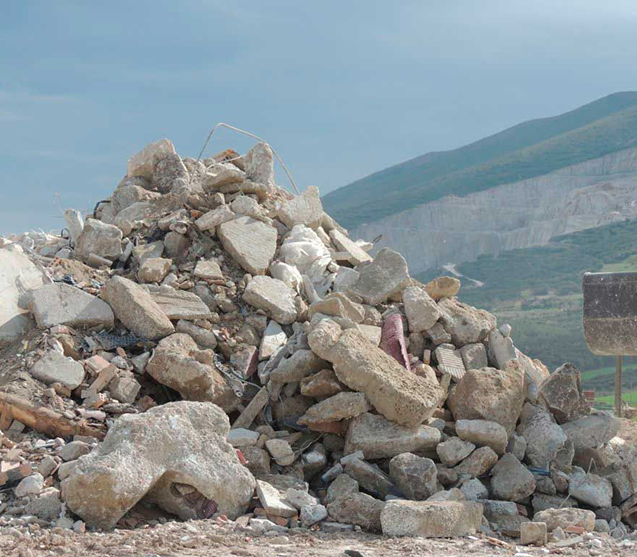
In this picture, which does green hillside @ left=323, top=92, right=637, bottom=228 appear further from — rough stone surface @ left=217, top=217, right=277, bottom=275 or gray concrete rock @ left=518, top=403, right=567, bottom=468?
gray concrete rock @ left=518, top=403, right=567, bottom=468

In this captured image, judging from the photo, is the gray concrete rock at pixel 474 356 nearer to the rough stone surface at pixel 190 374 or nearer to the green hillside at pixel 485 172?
the rough stone surface at pixel 190 374

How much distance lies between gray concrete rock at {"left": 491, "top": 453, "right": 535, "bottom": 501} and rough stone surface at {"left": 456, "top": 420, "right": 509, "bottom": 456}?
174 millimetres

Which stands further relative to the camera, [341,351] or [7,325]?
[7,325]

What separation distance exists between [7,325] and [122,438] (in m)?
2.56

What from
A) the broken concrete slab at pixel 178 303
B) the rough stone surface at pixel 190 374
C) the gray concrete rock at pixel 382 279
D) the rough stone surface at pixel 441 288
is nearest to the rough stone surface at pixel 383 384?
the rough stone surface at pixel 190 374

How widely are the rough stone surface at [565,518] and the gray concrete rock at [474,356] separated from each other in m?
1.97

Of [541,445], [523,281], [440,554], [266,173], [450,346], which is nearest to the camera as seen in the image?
[440,554]

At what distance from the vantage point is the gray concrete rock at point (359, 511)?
5.75m

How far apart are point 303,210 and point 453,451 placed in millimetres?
4024

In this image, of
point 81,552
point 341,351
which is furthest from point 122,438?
point 341,351

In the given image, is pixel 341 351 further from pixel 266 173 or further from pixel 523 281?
pixel 523 281

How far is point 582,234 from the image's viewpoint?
255 ft

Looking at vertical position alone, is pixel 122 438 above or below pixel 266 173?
below

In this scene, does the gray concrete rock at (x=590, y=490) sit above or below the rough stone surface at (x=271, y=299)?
below
